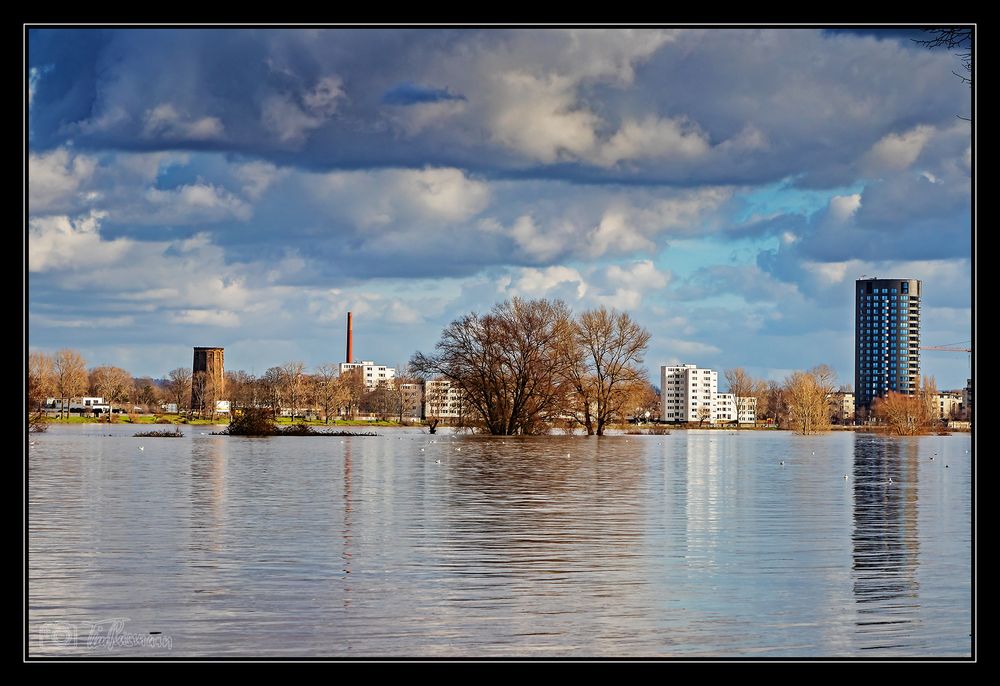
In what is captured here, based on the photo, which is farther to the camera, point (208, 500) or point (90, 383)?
point (90, 383)

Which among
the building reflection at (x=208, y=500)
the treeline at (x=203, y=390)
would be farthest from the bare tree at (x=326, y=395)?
the building reflection at (x=208, y=500)

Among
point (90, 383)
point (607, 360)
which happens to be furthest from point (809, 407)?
point (90, 383)

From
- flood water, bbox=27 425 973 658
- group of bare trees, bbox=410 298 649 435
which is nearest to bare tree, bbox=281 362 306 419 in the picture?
group of bare trees, bbox=410 298 649 435

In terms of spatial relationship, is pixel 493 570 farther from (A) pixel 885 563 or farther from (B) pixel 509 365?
(B) pixel 509 365

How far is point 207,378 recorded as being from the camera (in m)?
156

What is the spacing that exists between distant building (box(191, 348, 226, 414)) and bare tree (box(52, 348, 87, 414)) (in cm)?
1523

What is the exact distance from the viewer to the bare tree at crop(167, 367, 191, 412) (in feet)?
543

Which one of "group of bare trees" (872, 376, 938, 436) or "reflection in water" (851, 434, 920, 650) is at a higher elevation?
"reflection in water" (851, 434, 920, 650)

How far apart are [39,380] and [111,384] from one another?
66454 mm

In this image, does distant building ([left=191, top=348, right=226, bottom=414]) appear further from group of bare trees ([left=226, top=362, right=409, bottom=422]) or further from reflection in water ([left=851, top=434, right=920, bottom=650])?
reflection in water ([left=851, top=434, right=920, bottom=650])

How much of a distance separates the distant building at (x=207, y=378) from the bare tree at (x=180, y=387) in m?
2.75
